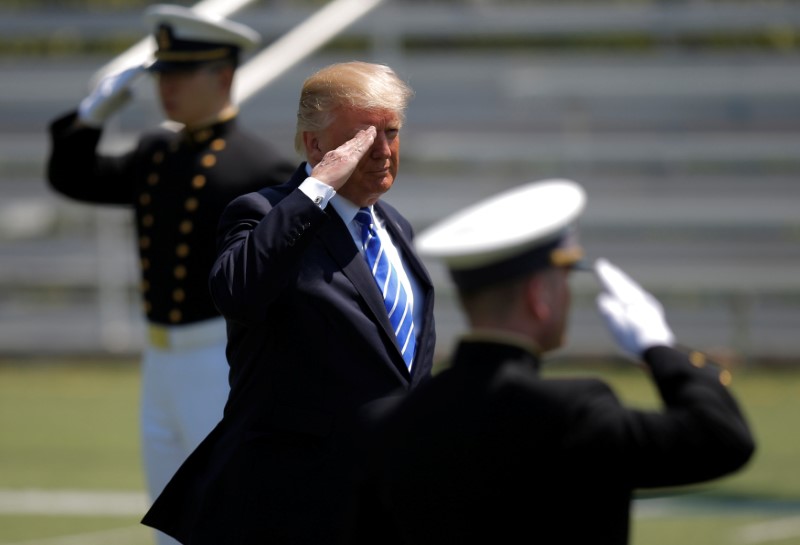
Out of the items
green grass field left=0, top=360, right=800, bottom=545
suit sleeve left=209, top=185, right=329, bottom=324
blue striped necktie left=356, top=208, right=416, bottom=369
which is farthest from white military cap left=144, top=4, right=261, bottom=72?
green grass field left=0, top=360, right=800, bottom=545

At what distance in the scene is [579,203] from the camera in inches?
100

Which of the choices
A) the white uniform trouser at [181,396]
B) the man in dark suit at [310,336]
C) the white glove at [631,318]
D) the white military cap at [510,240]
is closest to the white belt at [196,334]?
the white uniform trouser at [181,396]

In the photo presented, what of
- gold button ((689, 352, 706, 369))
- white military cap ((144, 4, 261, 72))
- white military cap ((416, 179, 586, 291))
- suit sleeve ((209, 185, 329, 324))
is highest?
white military cap ((416, 179, 586, 291))

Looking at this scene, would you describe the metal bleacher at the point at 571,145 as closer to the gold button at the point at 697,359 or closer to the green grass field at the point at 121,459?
the green grass field at the point at 121,459

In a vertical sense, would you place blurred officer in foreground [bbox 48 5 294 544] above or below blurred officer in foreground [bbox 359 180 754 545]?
below

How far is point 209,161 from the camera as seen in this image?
4.84 m

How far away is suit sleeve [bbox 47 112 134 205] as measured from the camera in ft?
16.8

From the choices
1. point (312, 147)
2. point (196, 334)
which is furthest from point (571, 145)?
point (312, 147)

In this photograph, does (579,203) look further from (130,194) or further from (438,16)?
(438,16)

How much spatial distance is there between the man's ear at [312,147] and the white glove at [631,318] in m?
1.16

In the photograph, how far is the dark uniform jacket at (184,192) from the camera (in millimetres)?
4770

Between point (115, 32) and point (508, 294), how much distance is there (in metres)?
11.8

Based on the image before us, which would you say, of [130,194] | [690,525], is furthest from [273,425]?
[690,525]

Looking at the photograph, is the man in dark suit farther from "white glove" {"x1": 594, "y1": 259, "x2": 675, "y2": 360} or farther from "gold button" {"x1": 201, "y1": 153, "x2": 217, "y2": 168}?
"gold button" {"x1": 201, "y1": 153, "x2": 217, "y2": 168}
